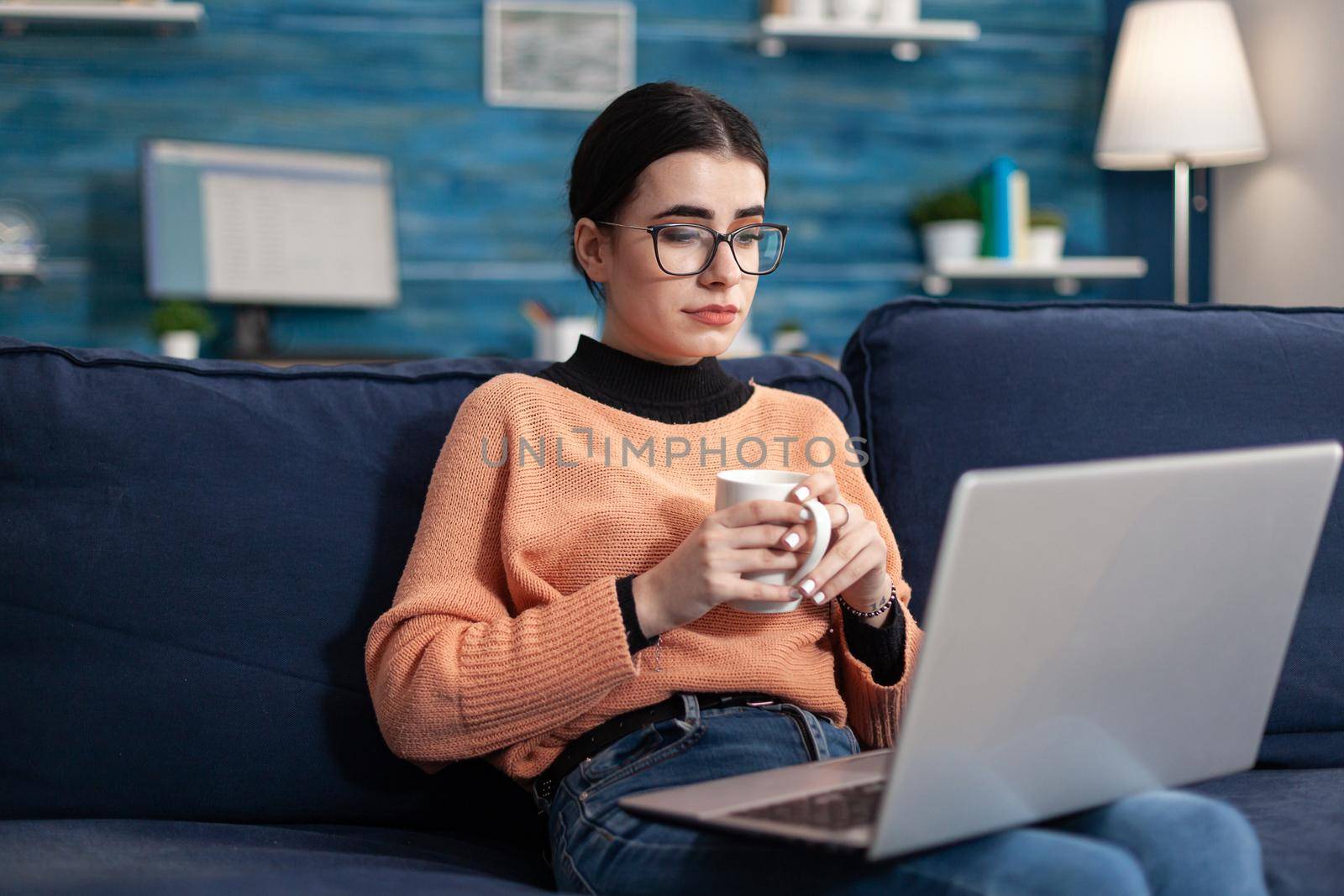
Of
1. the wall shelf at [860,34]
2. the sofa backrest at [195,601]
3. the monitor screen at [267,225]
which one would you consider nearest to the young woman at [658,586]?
the sofa backrest at [195,601]

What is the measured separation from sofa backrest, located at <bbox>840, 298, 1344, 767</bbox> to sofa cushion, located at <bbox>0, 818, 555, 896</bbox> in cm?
57

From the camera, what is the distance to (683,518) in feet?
4.00

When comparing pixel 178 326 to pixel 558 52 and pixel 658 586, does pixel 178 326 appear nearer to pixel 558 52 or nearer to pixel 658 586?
pixel 558 52

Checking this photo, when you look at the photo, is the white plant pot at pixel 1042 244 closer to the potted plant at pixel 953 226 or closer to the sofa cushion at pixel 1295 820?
the potted plant at pixel 953 226

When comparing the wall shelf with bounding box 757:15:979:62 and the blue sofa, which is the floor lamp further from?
the blue sofa

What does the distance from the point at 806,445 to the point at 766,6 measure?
2.66 meters

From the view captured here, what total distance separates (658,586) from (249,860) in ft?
1.36

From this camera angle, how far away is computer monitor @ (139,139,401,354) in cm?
332

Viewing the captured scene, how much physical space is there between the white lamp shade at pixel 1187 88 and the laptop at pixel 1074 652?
2678mm

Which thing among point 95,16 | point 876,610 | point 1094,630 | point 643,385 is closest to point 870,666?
point 876,610

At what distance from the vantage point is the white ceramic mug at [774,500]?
3.27 feet

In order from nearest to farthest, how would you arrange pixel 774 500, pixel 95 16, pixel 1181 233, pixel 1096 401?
1. pixel 774 500
2. pixel 1096 401
3. pixel 95 16
4. pixel 1181 233

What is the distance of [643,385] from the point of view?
4.25ft

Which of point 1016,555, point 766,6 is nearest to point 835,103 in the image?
point 766,6
